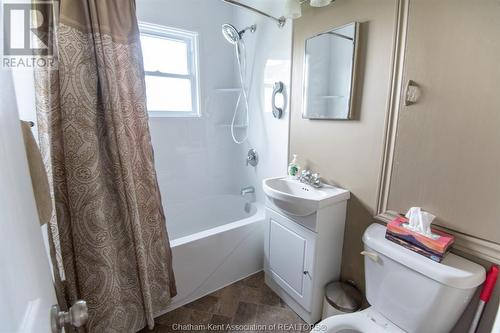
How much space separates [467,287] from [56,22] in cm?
201

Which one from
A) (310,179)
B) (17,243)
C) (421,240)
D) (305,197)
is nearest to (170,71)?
(310,179)

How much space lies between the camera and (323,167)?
5.52ft

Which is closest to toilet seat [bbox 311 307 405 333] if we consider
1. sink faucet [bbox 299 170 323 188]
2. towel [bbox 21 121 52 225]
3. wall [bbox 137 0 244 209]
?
sink faucet [bbox 299 170 323 188]

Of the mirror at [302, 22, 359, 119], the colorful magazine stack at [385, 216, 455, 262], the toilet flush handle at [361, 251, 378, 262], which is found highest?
the mirror at [302, 22, 359, 119]

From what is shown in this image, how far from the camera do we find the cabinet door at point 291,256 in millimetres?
1501

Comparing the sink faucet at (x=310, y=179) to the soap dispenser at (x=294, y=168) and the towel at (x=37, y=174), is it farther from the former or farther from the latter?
the towel at (x=37, y=174)

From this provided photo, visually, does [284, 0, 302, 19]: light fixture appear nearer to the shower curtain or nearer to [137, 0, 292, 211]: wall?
[137, 0, 292, 211]: wall

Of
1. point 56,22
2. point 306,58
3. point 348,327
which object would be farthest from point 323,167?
point 56,22

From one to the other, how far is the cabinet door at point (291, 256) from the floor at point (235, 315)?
0.15m

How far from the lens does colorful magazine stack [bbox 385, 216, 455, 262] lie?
38.9 inches

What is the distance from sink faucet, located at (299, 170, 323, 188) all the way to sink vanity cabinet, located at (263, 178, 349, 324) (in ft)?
0.13

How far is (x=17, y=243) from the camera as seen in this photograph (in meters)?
0.46

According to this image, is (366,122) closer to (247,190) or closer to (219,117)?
(247,190)

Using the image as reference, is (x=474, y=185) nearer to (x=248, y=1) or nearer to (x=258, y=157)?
(x=258, y=157)
